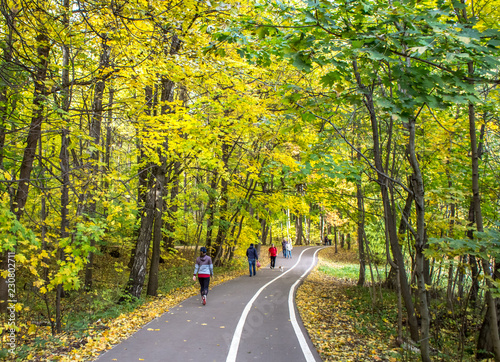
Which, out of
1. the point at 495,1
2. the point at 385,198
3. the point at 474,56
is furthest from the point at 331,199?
the point at 474,56

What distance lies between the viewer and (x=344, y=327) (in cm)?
788

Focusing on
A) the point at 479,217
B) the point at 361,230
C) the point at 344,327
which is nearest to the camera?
the point at 479,217

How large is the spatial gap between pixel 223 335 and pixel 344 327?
140 inches

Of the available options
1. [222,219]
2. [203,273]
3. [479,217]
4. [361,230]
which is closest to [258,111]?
[203,273]

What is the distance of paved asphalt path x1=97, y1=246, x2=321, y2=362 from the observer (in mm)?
5258

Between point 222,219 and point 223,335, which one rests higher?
point 222,219

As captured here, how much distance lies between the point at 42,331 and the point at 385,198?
29.3 feet

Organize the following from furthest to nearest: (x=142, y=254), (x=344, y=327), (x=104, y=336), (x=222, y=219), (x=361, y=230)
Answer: (x=222, y=219)
(x=361, y=230)
(x=142, y=254)
(x=344, y=327)
(x=104, y=336)

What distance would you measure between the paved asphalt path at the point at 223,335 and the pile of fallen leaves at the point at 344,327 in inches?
16.0

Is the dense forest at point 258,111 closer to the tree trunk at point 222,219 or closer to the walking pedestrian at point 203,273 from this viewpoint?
the walking pedestrian at point 203,273

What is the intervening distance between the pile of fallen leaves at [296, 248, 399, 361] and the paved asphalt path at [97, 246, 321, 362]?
0.41 m

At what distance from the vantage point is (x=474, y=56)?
10.2ft

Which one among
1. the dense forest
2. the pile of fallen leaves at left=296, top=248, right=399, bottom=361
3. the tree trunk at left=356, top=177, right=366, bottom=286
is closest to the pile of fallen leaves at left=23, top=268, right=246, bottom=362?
the dense forest

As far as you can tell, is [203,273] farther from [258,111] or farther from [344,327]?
[258,111]
